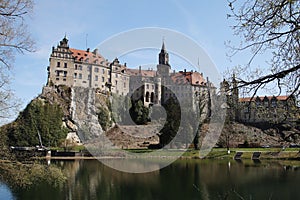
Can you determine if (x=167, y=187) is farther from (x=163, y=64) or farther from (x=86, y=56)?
(x=163, y=64)

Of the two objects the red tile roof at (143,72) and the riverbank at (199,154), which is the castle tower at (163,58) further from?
the riverbank at (199,154)

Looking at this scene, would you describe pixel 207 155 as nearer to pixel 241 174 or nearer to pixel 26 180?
pixel 241 174

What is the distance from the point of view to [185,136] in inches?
1410

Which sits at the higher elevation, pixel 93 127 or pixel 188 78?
pixel 188 78

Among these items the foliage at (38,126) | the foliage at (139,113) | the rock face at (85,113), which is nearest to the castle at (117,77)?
the rock face at (85,113)

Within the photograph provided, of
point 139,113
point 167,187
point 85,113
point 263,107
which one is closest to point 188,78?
point 139,113

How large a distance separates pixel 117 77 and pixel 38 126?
785 inches

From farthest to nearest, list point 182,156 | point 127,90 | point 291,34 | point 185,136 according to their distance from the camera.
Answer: point 127,90
point 185,136
point 182,156
point 291,34

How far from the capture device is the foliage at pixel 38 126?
3709 centimetres

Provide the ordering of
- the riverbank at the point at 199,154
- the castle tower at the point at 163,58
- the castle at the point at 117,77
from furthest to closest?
the castle tower at the point at 163,58
the castle at the point at 117,77
the riverbank at the point at 199,154

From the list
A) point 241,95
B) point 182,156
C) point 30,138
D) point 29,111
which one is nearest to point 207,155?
point 182,156

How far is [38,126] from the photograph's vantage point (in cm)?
3969

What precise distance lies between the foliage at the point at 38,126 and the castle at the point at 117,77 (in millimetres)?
6875

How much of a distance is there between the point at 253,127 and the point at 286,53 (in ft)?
170
